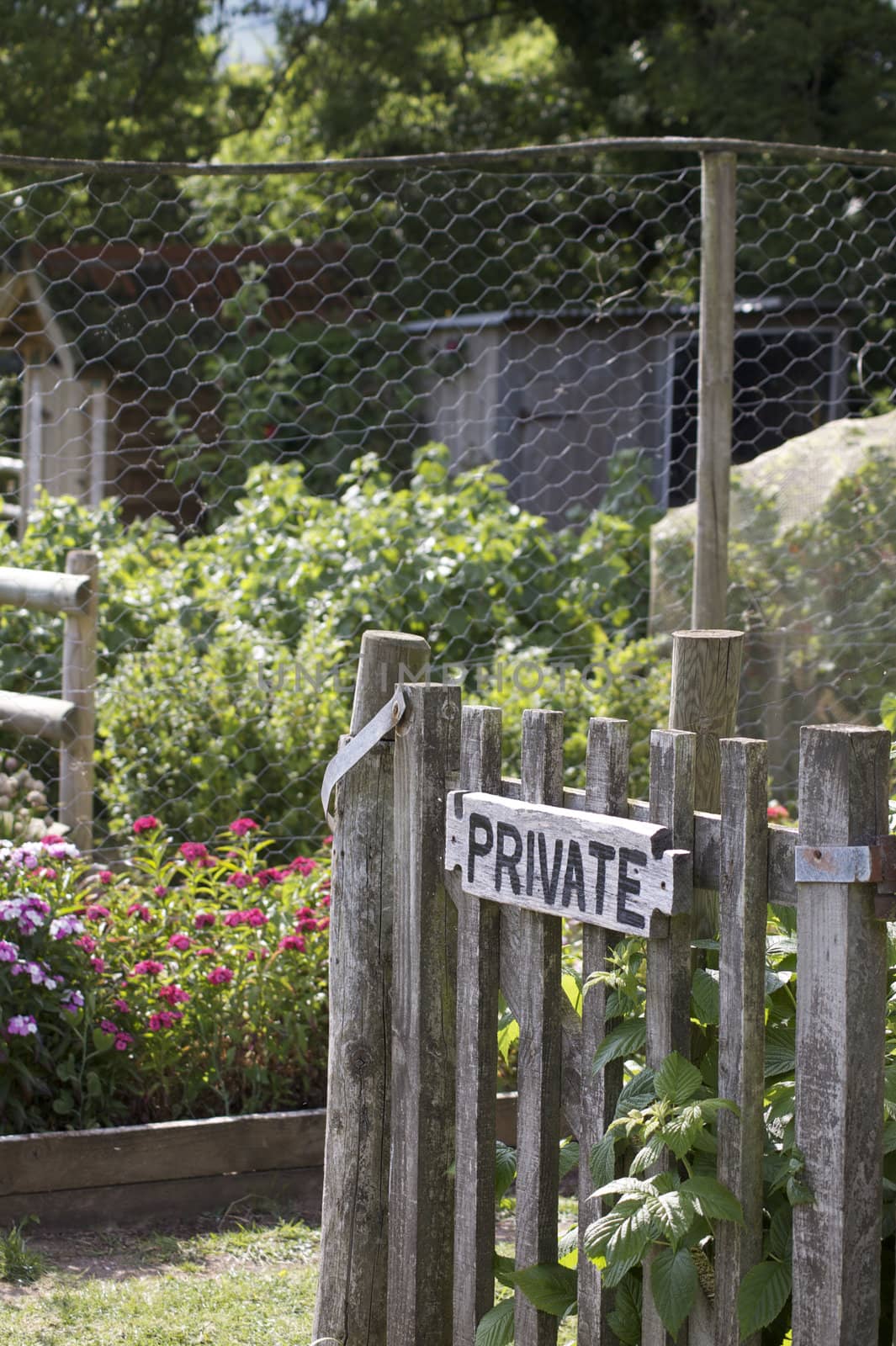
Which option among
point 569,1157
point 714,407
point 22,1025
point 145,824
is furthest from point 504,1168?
point 714,407

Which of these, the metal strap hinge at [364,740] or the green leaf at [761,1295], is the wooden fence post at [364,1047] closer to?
the metal strap hinge at [364,740]

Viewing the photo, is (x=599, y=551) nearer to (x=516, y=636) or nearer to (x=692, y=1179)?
(x=516, y=636)

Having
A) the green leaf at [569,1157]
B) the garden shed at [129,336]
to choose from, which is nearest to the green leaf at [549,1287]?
the green leaf at [569,1157]

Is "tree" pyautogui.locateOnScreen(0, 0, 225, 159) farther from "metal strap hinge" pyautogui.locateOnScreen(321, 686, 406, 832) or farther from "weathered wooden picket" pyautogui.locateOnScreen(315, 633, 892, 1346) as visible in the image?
"weathered wooden picket" pyautogui.locateOnScreen(315, 633, 892, 1346)

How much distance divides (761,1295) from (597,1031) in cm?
42

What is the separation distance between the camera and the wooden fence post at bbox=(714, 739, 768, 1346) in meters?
1.83

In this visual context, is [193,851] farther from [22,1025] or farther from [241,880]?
[22,1025]

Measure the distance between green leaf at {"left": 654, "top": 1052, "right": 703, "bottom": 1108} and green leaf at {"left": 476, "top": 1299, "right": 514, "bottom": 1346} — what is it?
0.55m

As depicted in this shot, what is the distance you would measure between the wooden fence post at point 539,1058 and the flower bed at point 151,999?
1.44 metres

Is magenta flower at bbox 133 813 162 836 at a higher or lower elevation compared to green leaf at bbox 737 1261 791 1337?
higher

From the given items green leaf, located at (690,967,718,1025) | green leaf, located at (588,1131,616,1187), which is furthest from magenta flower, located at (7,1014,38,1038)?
green leaf, located at (690,967,718,1025)

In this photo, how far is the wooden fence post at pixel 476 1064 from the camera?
2.25m

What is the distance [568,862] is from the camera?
2.05 meters

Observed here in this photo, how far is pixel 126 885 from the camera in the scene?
4258 millimetres
